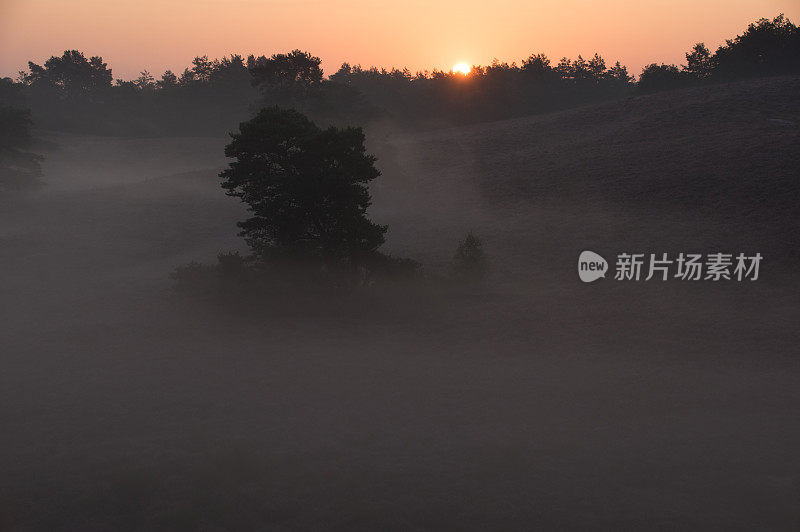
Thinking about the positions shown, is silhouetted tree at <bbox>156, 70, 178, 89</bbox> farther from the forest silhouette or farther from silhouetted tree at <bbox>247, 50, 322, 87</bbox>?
silhouetted tree at <bbox>247, 50, 322, 87</bbox>

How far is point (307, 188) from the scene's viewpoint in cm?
3058

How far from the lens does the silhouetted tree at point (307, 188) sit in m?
30.4

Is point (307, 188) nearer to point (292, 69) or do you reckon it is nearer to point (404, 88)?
point (292, 69)

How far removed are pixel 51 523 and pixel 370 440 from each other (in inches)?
330

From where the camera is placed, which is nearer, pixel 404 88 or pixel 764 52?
pixel 764 52

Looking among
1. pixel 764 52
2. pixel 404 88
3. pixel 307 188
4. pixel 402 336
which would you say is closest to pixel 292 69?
pixel 307 188

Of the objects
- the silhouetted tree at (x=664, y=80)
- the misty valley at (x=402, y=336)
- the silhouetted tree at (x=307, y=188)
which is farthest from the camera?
the silhouetted tree at (x=664, y=80)

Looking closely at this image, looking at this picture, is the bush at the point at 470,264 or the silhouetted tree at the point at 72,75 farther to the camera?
the silhouetted tree at the point at 72,75

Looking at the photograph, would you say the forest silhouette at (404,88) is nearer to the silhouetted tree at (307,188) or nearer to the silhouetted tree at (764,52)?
the silhouetted tree at (764,52)

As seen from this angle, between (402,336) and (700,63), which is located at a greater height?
(700,63)

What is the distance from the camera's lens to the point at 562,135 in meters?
73.2

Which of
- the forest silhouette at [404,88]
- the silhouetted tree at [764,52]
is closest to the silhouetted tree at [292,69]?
the forest silhouette at [404,88]

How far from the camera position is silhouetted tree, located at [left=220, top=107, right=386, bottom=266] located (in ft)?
Result: 99.7

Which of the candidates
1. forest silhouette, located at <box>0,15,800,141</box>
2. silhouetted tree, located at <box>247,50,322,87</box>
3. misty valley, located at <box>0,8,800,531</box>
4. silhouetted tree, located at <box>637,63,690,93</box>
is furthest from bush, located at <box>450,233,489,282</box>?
silhouetted tree, located at <box>637,63,690,93</box>
